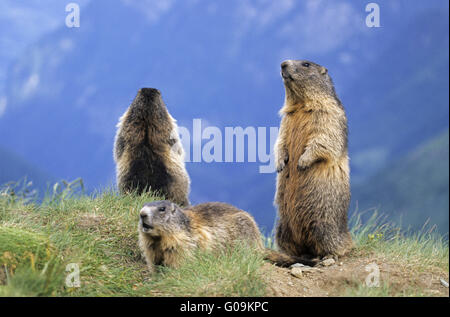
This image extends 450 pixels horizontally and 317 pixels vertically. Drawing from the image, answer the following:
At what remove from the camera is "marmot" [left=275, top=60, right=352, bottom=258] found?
6.66 meters

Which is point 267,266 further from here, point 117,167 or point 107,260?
point 117,167

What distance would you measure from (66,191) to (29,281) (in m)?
2.46

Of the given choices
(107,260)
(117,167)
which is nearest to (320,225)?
(107,260)

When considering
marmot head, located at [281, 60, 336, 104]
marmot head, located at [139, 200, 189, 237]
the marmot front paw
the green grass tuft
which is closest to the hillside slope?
the green grass tuft

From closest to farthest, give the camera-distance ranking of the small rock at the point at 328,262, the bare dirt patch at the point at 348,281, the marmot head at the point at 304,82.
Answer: the bare dirt patch at the point at 348,281, the small rock at the point at 328,262, the marmot head at the point at 304,82

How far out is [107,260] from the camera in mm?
5875

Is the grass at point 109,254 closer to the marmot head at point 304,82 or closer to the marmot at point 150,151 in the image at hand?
the marmot at point 150,151

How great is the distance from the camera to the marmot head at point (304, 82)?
7.07 meters

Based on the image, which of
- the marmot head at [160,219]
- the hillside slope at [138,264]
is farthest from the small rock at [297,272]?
the marmot head at [160,219]

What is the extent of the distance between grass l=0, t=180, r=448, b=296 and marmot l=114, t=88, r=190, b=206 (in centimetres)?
31

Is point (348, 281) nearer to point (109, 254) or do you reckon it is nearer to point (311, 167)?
point (311, 167)

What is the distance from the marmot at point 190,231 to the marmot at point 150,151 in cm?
125
